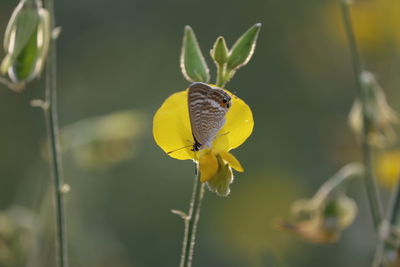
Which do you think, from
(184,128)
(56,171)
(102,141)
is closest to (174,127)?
(184,128)

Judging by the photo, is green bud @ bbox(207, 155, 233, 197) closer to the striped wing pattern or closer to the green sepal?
the striped wing pattern

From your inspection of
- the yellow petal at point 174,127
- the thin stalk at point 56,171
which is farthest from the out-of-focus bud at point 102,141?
the yellow petal at point 174,127

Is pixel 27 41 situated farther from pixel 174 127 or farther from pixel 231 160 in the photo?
pixel 231 160

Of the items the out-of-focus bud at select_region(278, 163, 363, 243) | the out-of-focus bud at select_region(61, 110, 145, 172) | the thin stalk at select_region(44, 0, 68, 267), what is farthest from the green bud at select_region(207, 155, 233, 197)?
the out-of-focus bud at select_region(61, 110, 145, 172)

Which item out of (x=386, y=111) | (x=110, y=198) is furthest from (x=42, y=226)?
(x=110, y=198)

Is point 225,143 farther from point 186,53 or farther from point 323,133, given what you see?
point 323,133

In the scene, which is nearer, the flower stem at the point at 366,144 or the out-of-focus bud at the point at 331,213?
the flower stem at the point at 366,144

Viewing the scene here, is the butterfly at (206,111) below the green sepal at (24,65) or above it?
below

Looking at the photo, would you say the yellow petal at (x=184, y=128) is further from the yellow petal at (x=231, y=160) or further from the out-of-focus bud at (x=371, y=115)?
the out-of-focus bud at (x=371, y=115)
